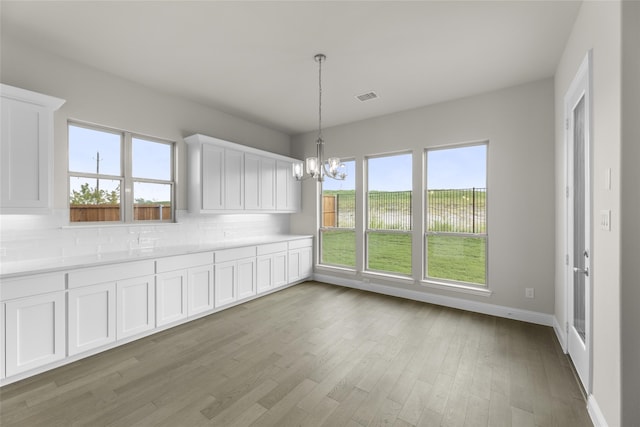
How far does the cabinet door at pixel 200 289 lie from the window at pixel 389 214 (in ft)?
8.62

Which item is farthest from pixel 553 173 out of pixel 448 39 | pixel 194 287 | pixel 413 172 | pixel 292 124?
pixel 194 287

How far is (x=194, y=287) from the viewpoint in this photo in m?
3.46

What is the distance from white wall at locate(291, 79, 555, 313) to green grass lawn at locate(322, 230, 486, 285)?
21 cm

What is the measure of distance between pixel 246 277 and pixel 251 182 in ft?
5.09

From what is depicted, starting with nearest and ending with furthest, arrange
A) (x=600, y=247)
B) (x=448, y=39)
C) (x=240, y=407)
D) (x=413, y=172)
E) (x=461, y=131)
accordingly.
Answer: (x=600, y=247) < (x=240, y=407) < (x=448, y=39) < (x=461, y=131) < (x=413, y=172)

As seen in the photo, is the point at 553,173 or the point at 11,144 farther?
the point at 553,173

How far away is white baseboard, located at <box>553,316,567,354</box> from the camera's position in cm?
272

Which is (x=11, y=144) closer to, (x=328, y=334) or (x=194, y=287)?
(x=194, y=287)

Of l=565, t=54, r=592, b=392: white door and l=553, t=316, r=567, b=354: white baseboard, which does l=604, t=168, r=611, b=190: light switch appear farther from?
l=553, t=316, r=567, b=354: white baseboard

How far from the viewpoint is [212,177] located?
13.3 ft

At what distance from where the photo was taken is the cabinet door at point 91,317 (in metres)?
2.50

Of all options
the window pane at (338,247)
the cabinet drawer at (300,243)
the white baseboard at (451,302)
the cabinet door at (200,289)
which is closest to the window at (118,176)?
the cabinet door at (200,289)

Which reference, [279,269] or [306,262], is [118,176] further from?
[306,262]

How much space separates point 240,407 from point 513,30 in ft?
12.4
